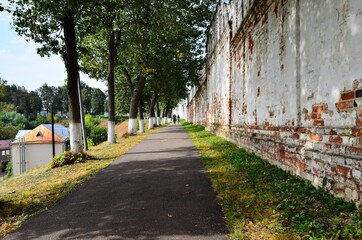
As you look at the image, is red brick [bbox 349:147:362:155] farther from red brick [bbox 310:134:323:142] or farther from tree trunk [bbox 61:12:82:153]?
tree trunk [bbox 61:12:82:153]

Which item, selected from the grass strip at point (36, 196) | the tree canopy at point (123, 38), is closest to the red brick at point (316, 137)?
the grass strip at point (36, 196)

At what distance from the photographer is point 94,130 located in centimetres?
3584

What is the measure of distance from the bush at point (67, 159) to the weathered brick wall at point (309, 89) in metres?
5.32

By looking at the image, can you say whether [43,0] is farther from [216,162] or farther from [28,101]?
[28,101]

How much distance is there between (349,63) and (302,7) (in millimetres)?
1920

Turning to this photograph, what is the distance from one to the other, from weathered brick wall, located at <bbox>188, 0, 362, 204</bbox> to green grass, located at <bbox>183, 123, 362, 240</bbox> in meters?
0.25

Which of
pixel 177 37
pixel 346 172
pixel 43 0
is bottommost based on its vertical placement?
pixel 346 172

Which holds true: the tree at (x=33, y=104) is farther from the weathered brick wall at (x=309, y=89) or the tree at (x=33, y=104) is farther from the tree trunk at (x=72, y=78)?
the weathered brick wall at (x=309, y=89)

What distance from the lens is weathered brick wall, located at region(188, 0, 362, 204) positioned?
3568 millimetres

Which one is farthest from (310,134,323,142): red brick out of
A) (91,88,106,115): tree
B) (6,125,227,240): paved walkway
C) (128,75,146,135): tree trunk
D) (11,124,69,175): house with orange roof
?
(91,88,106,115): tree

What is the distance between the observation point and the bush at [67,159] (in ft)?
28.9

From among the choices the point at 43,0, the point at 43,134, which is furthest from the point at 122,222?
the point at 43,134

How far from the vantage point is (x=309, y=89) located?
15.9 ft

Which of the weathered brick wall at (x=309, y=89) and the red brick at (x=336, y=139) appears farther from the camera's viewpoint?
the red brick at (x=336, y=139)
